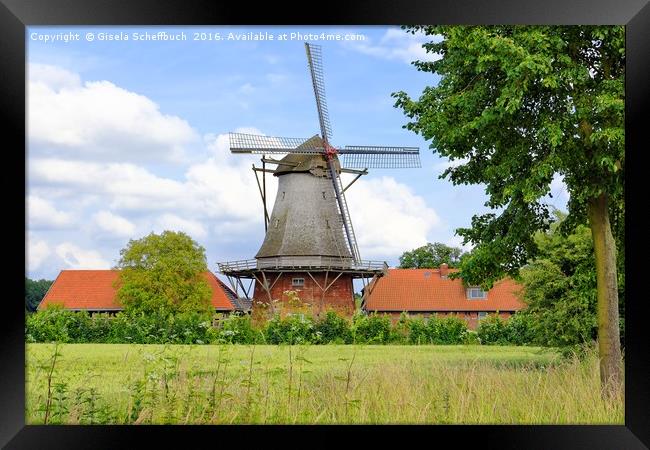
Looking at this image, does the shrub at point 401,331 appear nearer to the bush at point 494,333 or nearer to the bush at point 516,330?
the bush at point 494,333

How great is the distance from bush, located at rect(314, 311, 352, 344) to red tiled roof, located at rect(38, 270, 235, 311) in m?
3.18

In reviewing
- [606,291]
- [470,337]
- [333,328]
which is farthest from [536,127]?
[333,328]

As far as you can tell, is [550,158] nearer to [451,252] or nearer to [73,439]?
[73,439]

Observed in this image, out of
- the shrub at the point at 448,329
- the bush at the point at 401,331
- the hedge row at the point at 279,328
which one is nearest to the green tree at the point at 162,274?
the hedge row at the point at 279,328

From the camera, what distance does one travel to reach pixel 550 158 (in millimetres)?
7641

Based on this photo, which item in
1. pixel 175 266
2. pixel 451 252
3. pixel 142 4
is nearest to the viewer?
pixel 142 4

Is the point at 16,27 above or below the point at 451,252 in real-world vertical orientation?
above

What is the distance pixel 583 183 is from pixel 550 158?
71cm

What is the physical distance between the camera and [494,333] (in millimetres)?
16062

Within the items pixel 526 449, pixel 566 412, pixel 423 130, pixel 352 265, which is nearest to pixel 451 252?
pixel 352 265

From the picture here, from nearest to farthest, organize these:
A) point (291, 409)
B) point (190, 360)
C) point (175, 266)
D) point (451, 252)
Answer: point (291, 409) → point (190, 360) → point (175, 266) → point (451, 252)

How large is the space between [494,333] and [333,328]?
412 centimetres

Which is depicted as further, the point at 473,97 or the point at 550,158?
the point at 473,97

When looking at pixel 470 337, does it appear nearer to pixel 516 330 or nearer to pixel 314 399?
pixel 314 399
